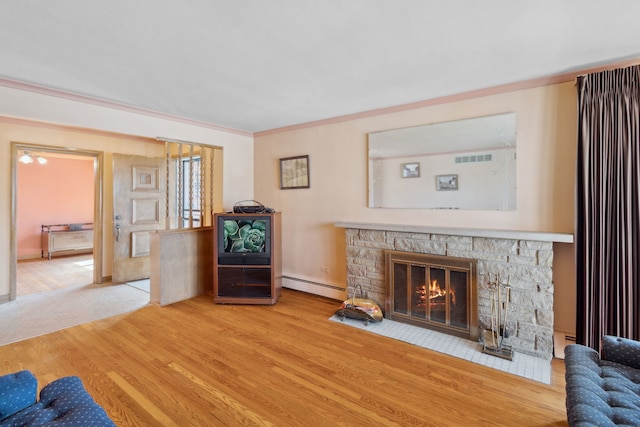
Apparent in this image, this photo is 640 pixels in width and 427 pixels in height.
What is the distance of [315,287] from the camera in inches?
169

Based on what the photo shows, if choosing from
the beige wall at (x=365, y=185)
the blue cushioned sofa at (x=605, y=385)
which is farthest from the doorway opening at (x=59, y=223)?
the blue cushioned sofa at (x=605, y=385)

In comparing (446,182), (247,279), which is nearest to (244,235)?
(247,279)

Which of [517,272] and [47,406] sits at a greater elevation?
[517,272]

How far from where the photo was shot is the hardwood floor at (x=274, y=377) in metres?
1.92

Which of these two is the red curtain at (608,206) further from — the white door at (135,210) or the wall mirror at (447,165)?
the white door at (135,210)

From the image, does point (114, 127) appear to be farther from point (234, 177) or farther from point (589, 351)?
point (589, 351)

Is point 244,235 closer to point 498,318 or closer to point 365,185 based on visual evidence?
point 365,185

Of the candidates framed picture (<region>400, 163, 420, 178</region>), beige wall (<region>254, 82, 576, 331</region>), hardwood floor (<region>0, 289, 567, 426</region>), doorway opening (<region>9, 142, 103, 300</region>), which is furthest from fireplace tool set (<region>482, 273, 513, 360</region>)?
doorway opening (<region>9, 142, 103, 300</region>)

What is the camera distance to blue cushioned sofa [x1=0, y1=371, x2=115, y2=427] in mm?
1349

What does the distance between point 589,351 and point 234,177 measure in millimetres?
4245

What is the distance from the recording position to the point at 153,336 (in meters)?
2.98

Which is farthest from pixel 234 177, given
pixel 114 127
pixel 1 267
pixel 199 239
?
pixel 1 267

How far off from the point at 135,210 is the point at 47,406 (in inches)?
155

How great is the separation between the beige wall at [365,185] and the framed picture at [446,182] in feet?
0.83
